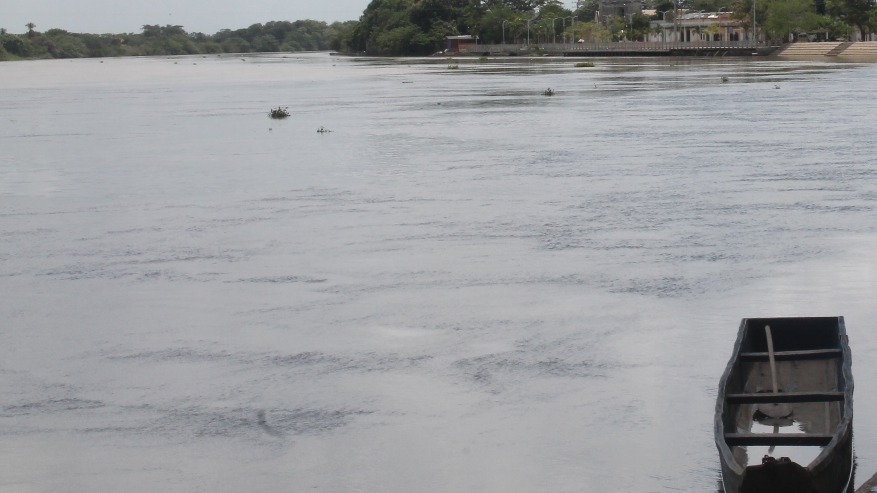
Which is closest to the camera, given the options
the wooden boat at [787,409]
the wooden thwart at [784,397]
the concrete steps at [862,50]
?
the wooden boat at [787,409]

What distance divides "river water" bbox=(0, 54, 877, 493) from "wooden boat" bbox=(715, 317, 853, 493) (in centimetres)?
65

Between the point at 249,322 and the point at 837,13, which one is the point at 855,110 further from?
the point at 837,13

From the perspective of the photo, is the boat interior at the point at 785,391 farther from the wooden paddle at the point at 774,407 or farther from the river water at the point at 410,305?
the river water at the point at 410,305

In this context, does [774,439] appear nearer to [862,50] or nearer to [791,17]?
[862,50]

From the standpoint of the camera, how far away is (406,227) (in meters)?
22.5

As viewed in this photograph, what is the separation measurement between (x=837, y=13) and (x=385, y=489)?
149 meters

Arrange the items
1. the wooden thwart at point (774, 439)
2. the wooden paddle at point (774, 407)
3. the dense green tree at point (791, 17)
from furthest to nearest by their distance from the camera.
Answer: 1. the dense green tree at point (791, 17)
2. the wooden paddle at point (774, 407)
3. the wooden thwart at point (774, 439)

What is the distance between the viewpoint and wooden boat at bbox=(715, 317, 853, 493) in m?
8.00

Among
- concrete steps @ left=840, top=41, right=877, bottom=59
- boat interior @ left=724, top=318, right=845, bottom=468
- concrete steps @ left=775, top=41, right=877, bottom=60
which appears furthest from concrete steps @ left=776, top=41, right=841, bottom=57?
boat interior @ left=724, top=318, right=845, bottom=468

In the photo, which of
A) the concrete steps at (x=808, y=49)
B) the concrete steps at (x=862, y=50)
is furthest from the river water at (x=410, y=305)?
the concrete steps at (x=808, y=49)

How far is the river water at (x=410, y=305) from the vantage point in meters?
11.1

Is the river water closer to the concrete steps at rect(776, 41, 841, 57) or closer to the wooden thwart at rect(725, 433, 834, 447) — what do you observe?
the wooden thwart at rect(725, 433, 834, 447)

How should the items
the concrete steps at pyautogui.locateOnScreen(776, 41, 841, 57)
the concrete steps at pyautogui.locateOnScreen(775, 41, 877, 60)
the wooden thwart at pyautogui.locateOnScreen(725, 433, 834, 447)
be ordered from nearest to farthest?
the wooden thwart at pyautogui.locateOnScreen(725, 433, 834, 447) < the concrete steps at pyautogui.locateOnScreen(775, 41, 877, 60) < the concrete steps at pyautogui.locateOnScreen(776, 41, 841, 57)

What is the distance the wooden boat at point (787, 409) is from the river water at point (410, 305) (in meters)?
0.65
